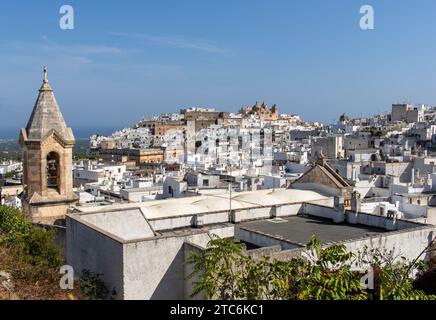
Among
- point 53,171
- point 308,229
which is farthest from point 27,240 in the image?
point 308,229

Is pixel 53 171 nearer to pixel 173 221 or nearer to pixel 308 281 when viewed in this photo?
pixel 173 221

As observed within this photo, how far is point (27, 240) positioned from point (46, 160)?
3851mm

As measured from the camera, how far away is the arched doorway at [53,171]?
60.9 ft

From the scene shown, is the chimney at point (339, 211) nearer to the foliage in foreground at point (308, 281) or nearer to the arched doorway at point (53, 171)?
the foliage in foreground at point (308, 281)

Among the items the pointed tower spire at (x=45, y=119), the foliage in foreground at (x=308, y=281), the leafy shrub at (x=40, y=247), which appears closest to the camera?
the foliage in foreground at (x=308, y=281)

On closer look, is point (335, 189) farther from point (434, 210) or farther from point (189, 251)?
point (189, 251)

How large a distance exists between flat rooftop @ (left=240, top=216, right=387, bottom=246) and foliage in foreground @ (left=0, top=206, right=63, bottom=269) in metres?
5.91

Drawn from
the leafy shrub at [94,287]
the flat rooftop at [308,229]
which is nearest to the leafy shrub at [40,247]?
the leafy shrub at [94,287]

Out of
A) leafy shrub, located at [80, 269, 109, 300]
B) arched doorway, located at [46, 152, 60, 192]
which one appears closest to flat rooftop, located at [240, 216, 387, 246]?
leafy shrub, located at [80, 269, 109, 300]

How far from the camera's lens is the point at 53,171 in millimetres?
18906

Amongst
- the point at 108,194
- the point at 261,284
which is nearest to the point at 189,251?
the point at 261,284

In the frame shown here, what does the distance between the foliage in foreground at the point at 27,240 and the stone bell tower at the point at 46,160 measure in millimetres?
1037

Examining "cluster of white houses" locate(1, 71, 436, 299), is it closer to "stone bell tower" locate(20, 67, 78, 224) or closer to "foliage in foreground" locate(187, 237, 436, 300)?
"stone bell tower" locate(20, 67, 78, 224)

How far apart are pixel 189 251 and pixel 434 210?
16.4 m
